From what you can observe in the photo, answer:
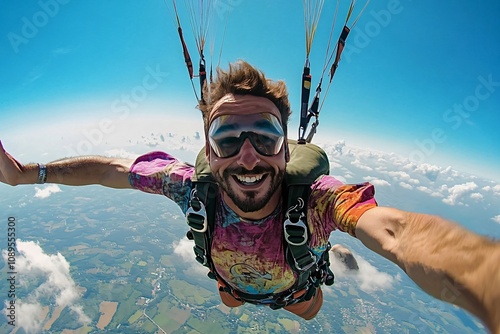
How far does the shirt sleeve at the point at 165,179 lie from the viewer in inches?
125

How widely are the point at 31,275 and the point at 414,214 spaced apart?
18249 cm

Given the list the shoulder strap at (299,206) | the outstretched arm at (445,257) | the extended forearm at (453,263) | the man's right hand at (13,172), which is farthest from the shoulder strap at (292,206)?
the man's right hand at (13,172)

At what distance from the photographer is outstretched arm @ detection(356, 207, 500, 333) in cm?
87

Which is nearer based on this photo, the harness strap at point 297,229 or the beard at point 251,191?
the harness strap at point 297,229

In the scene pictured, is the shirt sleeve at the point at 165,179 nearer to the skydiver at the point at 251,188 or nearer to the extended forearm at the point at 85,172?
the skydiver at the point at 251,188

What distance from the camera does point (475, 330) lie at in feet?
407

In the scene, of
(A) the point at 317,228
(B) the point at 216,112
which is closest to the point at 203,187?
(B) the point at 216,112

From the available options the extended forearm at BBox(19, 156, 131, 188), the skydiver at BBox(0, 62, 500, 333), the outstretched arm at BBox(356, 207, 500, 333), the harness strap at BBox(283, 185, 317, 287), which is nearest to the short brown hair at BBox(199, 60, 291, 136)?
the skydiver at BBox(0, 62, 500, 333)

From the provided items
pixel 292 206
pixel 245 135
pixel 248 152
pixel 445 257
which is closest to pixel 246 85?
pixel 245 135

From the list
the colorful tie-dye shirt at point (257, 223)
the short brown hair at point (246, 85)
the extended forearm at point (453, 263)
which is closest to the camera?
the extended forearm at point (453, 263)

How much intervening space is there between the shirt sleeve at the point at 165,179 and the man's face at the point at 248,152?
21.3 inches

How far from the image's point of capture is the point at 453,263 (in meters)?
1.04

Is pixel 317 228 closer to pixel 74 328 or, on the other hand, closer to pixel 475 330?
pixel 74 328

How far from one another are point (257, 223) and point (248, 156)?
2.36ft
